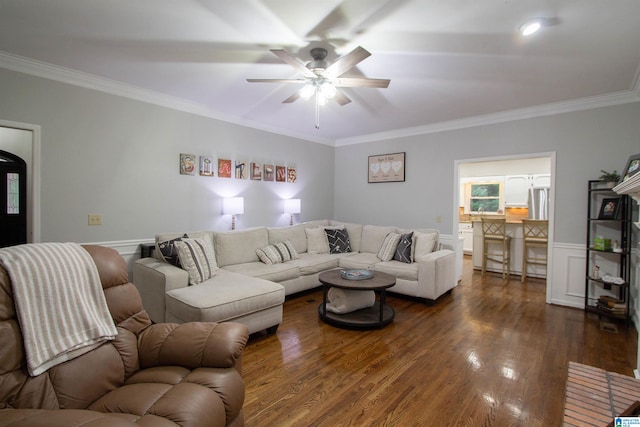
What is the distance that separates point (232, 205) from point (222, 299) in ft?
6.34

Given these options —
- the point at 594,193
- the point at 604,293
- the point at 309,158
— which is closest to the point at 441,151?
the point at 594,193

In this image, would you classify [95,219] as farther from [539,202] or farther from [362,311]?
[539,202]

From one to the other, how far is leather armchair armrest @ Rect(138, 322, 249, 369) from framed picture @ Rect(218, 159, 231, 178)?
9.81ft

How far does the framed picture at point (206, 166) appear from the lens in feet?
13.4

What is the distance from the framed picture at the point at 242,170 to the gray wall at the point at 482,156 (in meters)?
2.18

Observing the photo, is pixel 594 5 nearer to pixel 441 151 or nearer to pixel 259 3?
pixel 259 3

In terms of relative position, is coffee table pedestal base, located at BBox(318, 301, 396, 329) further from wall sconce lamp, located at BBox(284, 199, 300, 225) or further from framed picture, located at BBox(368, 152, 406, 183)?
framed picture, located at BBox(368, 152, 406, 183)

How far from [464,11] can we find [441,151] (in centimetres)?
304

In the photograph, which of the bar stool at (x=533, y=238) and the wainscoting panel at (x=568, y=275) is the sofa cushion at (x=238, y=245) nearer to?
the wainscoting panel at (x=568, y=275)

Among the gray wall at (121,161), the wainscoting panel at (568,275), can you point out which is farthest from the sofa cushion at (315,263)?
the wainscoting panel at (568,275)

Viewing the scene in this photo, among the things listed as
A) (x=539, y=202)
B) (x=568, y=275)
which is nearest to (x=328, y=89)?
(x=568, y=275)

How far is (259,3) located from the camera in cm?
194

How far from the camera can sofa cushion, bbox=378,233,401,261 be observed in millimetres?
4297

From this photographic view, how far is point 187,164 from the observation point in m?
3.93
